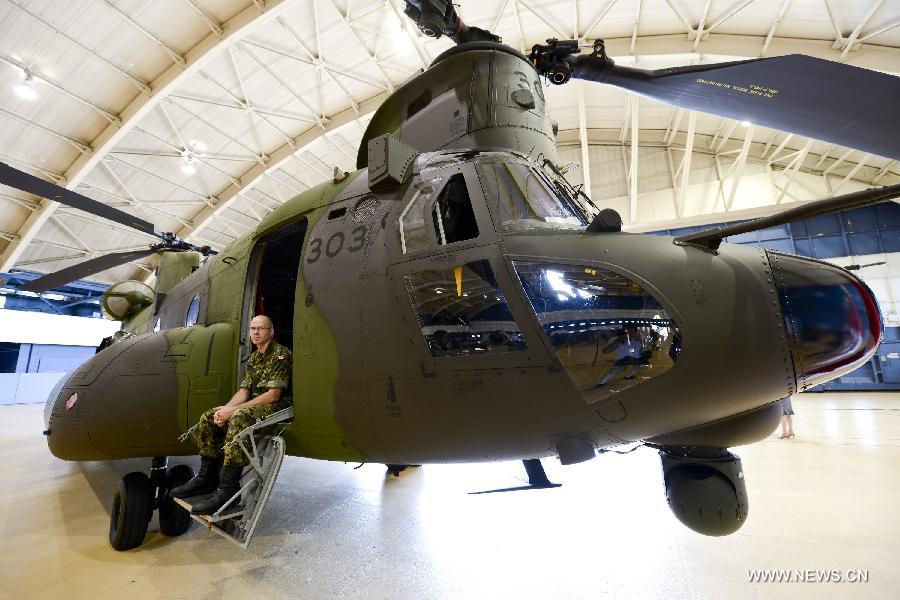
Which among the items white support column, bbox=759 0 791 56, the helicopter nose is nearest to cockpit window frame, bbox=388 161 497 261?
the helicopter nose

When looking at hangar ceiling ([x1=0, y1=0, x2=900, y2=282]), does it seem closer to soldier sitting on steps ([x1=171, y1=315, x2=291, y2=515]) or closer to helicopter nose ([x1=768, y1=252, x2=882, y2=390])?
soldier sitting on steps ([x1=171, y1=315, x2=291, y2=515])

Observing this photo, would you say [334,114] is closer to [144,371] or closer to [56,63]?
[56,63]

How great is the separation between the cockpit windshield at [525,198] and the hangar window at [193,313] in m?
4.07

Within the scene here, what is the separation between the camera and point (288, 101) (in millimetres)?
15609

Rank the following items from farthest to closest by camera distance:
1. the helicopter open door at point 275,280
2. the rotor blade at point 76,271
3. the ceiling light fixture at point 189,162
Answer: the ceiling light fixture at point 189,162 → the rotor blade at point 76,271 → the helicopter open door at point 275,280

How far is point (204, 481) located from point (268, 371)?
3.22 ft

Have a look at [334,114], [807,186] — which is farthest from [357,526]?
[807,186]

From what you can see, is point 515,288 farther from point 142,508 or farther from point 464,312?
point 142,508

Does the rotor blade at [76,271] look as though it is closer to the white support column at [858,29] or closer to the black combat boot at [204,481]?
the black combat boot at [204,481]

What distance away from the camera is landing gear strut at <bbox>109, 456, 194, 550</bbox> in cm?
358

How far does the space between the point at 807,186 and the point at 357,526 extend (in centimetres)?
2520

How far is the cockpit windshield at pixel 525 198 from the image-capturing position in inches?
102

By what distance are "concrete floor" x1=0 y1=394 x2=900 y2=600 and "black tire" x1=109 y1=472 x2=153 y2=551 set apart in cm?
11

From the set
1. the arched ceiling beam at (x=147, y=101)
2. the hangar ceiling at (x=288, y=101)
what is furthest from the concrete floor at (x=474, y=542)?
the arched ceiling beam at (x=147, y=101)
